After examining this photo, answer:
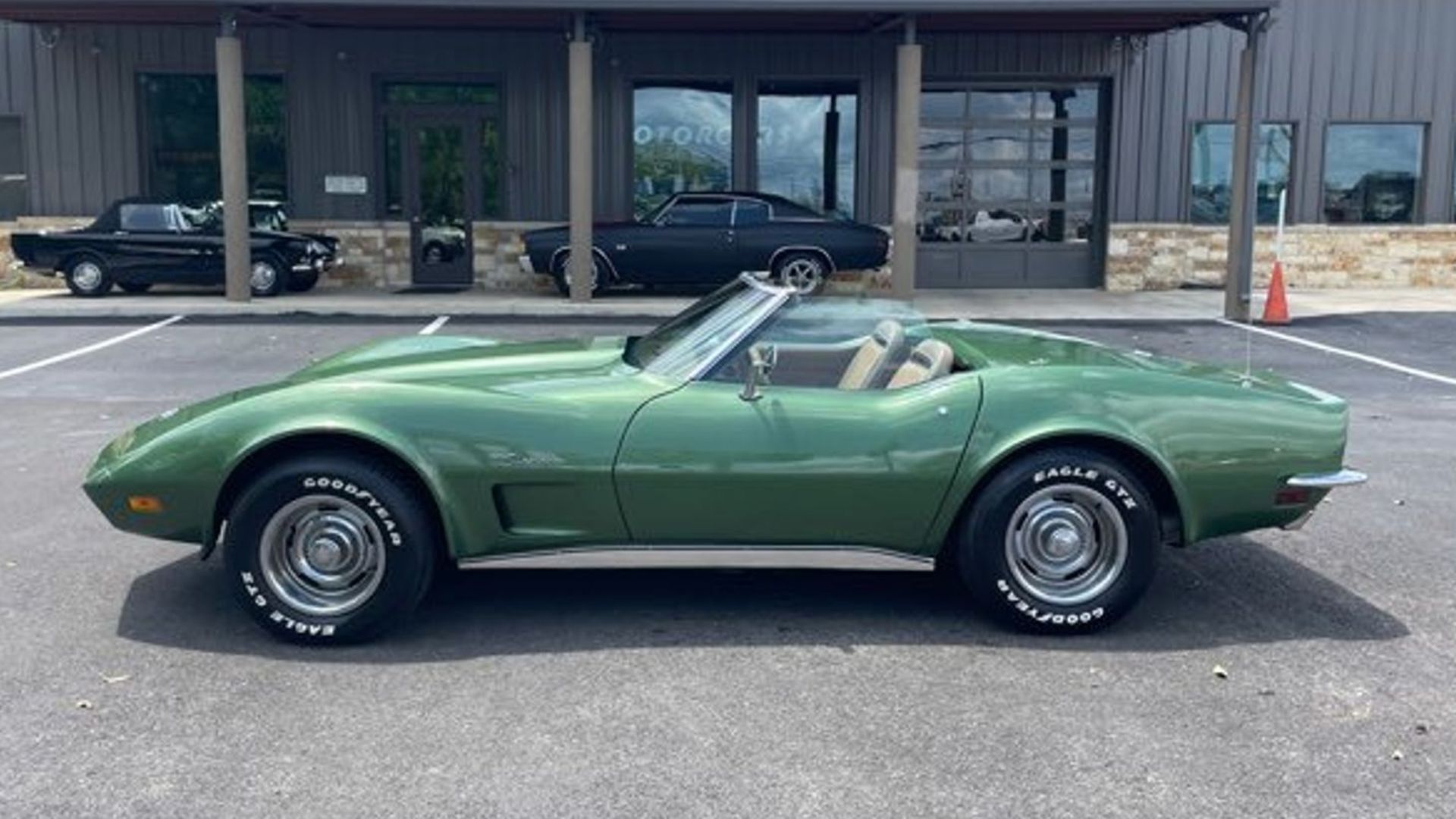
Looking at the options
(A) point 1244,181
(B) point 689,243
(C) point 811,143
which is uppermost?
(C) point 811,143

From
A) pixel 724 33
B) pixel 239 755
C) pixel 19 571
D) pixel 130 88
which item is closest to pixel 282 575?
pixel 239 755

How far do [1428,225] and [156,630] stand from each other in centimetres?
2021

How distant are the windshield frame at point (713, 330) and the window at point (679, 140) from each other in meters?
14.3

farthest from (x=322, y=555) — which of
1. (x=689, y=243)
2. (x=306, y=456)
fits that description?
(x=689, y=243)

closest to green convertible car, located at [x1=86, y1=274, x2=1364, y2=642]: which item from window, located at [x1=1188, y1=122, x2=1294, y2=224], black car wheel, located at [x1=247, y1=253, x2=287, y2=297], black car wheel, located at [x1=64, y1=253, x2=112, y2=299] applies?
black car wheel, located at [x1=247, y1=253, x2=287, y2=297]

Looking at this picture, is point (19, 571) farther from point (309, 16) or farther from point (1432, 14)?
point (1432, 14)

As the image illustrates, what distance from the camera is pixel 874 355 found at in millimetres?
5406

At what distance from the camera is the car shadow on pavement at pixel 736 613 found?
4.98m

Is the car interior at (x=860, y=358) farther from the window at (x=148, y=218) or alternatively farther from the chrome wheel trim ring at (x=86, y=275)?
the chrome wheel trim ring at (x=86, y=275)

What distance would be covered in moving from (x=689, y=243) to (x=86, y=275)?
759 centimetres

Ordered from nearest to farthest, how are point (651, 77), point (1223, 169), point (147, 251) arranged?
point (147, 251), point (651, 77), point (1223, 169)

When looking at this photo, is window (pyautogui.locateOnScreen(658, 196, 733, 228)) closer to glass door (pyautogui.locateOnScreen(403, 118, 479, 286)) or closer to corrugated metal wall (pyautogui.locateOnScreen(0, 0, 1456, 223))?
corrugated metal wall (pyautogui.locateOnScreen(0, 0, 1456, 223))

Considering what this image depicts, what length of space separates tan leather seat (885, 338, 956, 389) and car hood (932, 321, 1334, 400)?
0.10 m

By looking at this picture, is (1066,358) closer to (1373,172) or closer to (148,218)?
(148,218)
